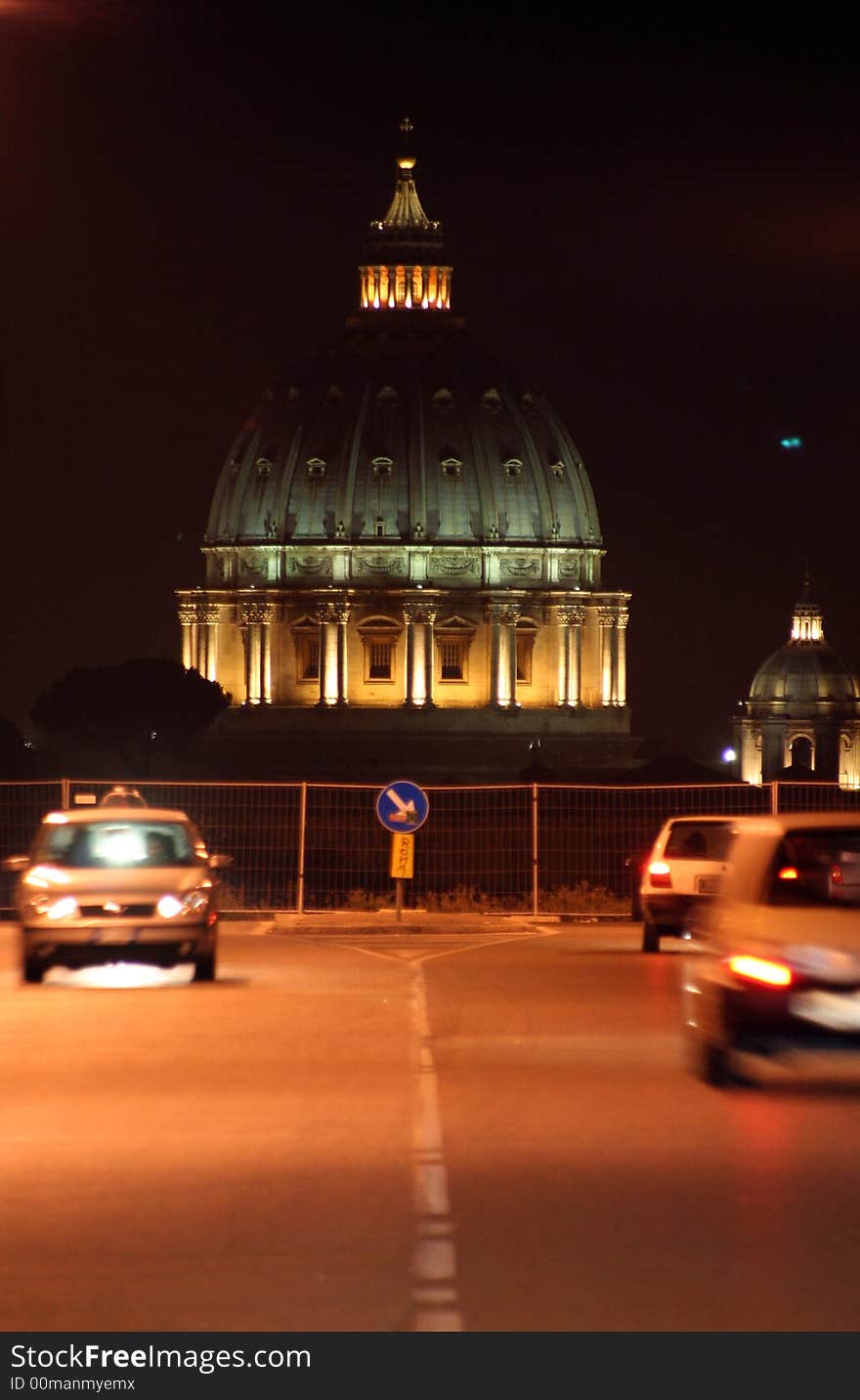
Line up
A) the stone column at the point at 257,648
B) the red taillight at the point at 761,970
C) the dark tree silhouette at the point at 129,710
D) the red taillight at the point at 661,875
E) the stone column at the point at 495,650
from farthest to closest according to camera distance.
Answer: the stone column at the point at 257,648
the stone column at the point at 495,650
the dark tree silhouette at the point at 129,710
the red taillight at the point at 661,875
the red taillight at the point at 761,970

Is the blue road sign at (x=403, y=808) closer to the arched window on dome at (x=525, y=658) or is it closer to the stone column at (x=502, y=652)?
the stone column at (x=502, y=652)

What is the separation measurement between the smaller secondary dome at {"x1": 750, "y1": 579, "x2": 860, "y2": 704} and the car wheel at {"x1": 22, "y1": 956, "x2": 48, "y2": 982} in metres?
147

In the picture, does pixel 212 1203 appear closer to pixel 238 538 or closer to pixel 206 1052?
pixel 206 1052

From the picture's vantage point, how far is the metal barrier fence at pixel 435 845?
33188 millimetres

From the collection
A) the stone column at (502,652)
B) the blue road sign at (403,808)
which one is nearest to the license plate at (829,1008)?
the blue road sign at (403,808)

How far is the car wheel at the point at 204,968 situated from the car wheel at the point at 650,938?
4862 mm

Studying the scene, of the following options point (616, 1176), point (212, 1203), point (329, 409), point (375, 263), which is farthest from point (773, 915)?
point (375, 263)

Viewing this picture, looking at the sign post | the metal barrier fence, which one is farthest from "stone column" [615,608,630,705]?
the sign post

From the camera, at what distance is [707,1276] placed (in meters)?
7.97

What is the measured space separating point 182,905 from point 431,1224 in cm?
988

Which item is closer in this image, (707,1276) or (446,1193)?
(707,1276)
